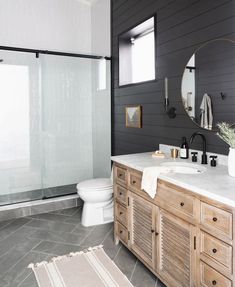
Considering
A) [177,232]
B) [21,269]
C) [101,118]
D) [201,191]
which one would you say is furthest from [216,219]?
[101,118]

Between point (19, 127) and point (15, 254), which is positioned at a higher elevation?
point (19, 127)

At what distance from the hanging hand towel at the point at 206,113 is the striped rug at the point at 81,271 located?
4.48 ft

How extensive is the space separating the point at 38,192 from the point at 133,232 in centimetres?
190

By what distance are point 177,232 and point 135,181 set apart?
1.85ft

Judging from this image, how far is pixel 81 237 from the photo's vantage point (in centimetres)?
269

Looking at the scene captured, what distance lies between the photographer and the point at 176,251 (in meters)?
1.69

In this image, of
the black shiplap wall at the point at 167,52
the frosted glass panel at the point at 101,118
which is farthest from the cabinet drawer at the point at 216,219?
the frosted glass panel at the point at 101,118

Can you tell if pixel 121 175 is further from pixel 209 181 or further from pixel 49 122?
pixel 49 122

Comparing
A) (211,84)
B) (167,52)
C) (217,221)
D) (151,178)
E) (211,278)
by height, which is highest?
(167,52)

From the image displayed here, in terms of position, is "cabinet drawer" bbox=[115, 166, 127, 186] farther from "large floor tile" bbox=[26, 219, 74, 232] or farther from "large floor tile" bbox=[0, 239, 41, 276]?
"large floor tile" bbox=[0, 239, 41, 276]

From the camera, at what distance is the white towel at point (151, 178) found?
5.93ft

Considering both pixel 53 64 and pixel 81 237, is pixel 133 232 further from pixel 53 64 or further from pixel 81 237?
pixel 53 64

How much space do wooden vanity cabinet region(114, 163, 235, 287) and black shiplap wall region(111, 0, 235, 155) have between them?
66 cm

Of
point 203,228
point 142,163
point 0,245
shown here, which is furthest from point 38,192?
point 203,228
